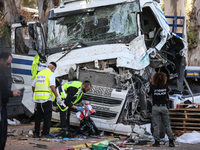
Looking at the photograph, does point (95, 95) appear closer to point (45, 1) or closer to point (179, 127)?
point (179, 127)

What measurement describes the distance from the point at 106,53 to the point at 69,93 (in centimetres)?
121

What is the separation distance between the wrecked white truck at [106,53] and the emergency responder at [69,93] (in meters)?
0.26

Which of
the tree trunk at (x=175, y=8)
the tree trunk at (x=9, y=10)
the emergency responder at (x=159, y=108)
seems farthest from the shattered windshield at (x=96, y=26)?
the tree trunk at (x=175, y=8)

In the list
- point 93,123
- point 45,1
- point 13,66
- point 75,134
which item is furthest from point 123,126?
point 45,1

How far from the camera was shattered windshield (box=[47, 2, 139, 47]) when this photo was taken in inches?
287

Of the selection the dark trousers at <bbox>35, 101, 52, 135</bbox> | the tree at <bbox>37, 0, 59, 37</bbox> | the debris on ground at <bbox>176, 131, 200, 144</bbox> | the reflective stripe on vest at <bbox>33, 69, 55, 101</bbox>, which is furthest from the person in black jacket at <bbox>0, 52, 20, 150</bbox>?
the tree at <bbox>37, 0, 59, 37</bbox>

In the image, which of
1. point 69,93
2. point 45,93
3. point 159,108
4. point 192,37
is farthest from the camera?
point 192,37

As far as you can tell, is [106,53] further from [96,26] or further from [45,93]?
[45,93]

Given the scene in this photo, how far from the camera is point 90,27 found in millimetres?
7535

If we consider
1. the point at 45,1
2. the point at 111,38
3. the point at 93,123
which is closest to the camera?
the point at 93,123

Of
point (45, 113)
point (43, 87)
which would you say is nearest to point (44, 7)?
point (43, 87)

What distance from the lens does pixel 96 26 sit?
24.6ft

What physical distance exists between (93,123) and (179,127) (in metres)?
2.19

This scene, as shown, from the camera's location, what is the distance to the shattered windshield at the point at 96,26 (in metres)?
7.29
